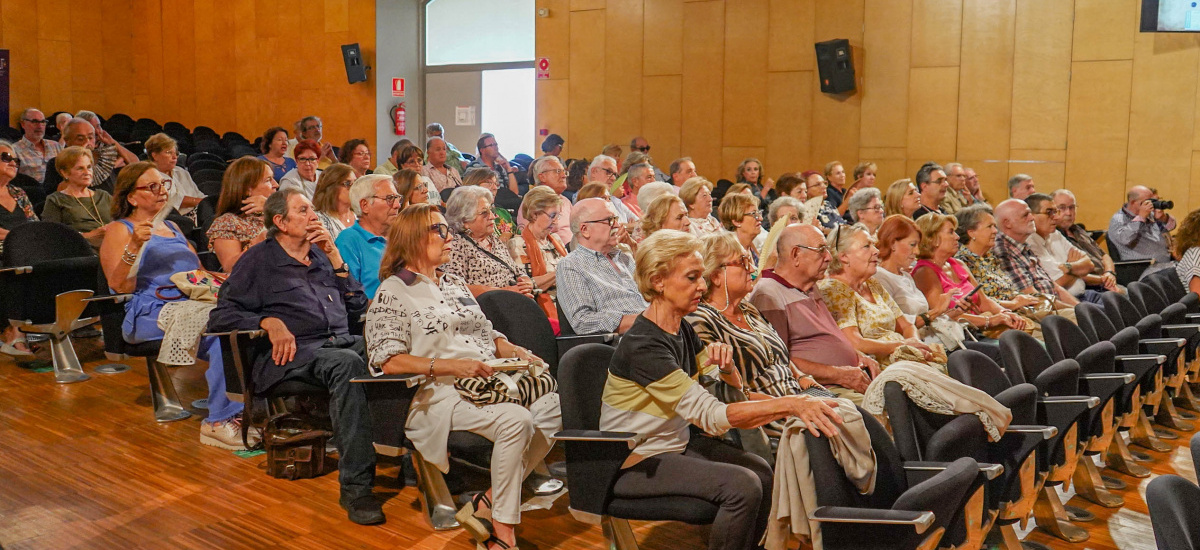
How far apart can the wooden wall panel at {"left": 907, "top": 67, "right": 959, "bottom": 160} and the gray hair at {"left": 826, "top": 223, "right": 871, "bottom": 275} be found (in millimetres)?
6358

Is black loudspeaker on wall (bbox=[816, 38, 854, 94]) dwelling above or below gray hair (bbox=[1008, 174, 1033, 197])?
above

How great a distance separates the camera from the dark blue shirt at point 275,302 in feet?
11.3

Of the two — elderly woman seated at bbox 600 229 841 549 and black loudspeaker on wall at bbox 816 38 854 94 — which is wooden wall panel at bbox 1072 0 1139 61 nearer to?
black loudspeaker on wall at bbox 816 38 854 94

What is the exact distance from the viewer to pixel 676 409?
7.92 feet

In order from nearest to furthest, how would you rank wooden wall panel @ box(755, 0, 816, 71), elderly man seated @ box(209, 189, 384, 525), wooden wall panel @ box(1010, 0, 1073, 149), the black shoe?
1. the black shoe
2. elderly man seated @ box(209, 189, 384, 525)
3. wooden wall panel @ box(1010, 0, 1073, 149)
4. wooden wall panel @ box(755, 0, 816, 71)

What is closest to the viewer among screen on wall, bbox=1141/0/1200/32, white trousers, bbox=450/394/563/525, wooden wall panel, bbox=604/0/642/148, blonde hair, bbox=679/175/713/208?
white trousers, bbox=450/394/563/525

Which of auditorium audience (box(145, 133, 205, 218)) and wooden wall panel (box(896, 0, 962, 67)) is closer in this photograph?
auditorium audience (box(145, 133, 205, 218))

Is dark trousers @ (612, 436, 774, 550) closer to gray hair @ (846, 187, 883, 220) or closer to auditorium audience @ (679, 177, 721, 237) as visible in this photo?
auditorium audience @ (679, 177, 721, 237)

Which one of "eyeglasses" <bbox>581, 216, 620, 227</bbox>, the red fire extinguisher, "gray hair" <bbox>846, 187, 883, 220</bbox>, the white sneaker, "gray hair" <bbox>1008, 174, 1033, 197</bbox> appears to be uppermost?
the red fire extinguisher

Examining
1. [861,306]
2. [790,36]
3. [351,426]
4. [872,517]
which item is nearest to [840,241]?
[861,306]

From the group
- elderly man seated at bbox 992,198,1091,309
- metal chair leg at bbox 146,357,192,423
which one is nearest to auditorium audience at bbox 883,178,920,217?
elderly man seated at bbox 992,198,1091,309

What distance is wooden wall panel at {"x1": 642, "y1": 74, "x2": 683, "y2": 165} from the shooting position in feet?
35.4

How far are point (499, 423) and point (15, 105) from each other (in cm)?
1243

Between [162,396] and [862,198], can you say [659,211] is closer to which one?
[862,198]
